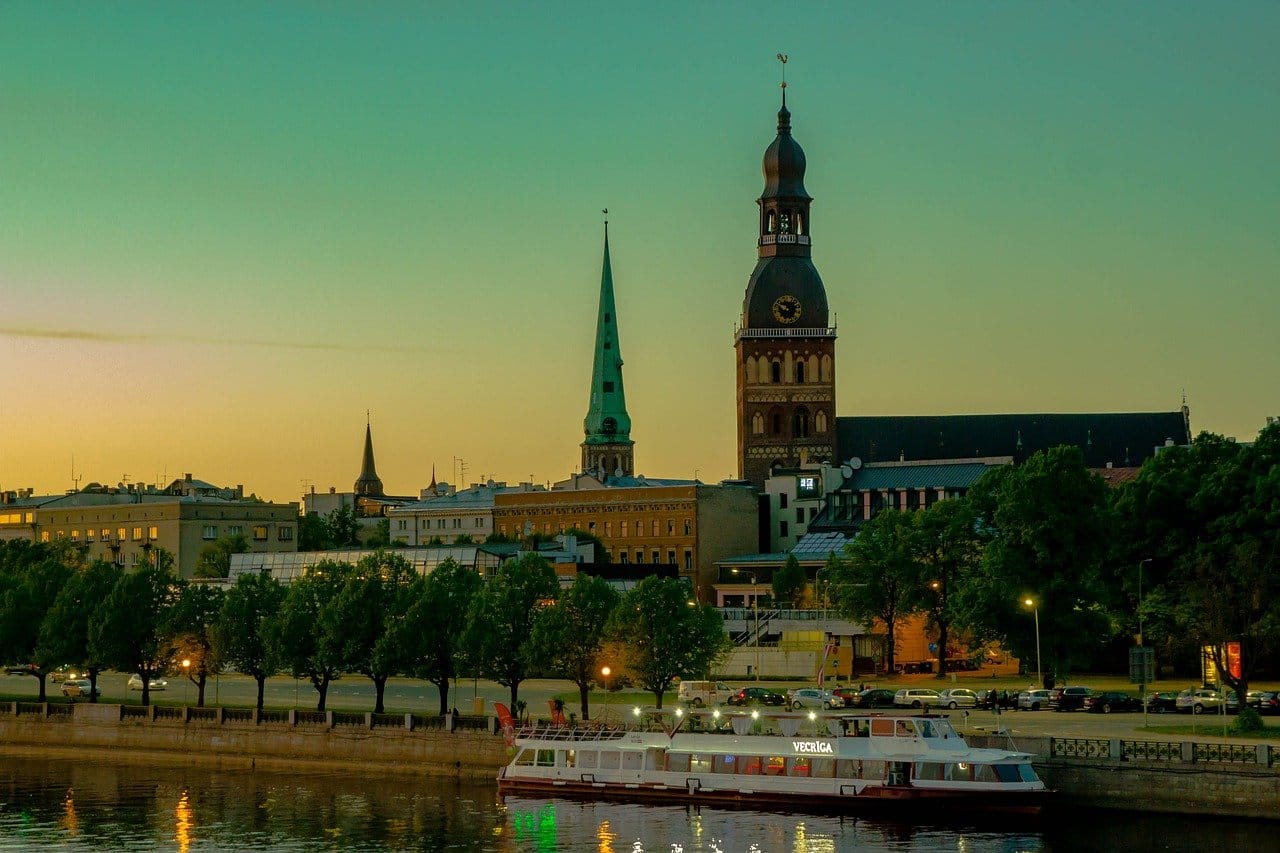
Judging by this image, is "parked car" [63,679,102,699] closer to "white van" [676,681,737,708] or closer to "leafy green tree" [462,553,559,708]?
"leafy green tree" [462,553,559,708]

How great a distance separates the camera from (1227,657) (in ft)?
335

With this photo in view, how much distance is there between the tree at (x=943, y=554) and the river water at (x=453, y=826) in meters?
47.2

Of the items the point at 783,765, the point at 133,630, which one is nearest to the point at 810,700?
the point at 783,765

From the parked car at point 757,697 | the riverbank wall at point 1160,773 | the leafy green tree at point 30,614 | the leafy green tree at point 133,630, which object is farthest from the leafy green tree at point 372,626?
the riverbank wall at point 1160,773

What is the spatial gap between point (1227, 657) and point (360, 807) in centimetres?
4405

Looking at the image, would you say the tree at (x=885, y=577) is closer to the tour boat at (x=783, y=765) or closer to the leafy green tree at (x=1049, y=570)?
the leafy green tree at (x=1049, y=570)

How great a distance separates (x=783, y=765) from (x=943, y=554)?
52.3m

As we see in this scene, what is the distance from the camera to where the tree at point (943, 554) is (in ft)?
422

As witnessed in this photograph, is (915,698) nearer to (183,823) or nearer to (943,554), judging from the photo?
(943,554)

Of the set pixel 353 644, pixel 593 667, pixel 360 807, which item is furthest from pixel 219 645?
pixel 360 807

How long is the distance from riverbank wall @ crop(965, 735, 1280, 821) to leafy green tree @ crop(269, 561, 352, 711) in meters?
39.4

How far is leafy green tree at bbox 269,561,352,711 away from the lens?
106812mm

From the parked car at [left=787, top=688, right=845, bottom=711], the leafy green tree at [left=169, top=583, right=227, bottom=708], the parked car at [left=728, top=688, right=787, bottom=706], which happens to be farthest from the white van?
A: the leafy green tree at [left=169, top=583, right=227, bottom=708]

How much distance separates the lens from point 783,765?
268 feet
